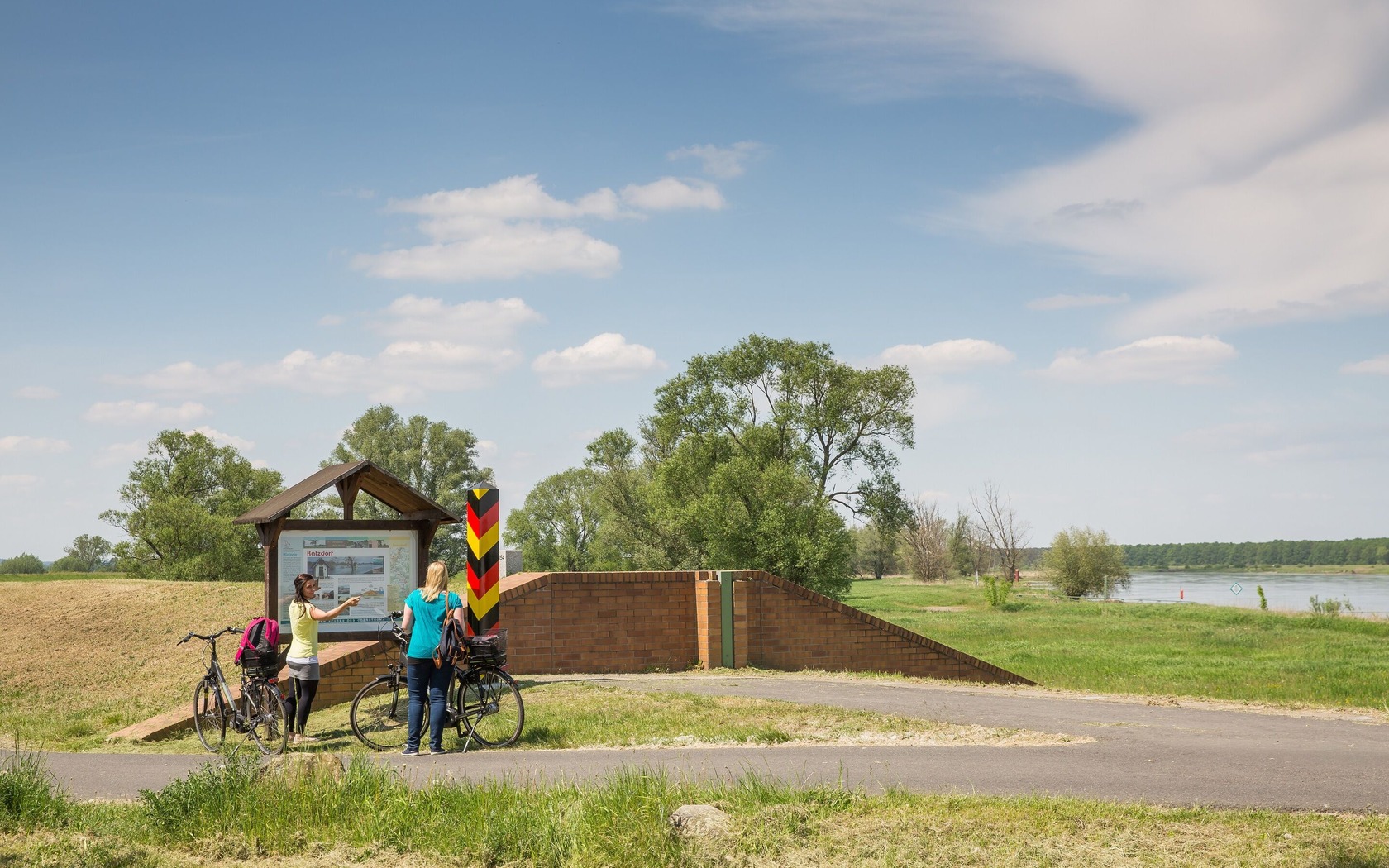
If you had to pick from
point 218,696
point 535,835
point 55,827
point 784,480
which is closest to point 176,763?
point 218,696

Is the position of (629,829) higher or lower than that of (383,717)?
higher

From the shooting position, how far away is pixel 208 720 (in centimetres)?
1155

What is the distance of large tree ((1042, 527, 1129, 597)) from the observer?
69375mm

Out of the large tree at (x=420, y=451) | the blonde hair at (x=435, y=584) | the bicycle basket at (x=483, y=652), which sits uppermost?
the large tree at (x=420, y=451)

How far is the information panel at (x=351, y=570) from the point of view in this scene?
13578 millimetres

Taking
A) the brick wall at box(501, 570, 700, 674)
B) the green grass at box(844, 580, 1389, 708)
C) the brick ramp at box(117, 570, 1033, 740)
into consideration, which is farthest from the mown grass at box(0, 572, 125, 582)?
the green grass at box(844, 580, 1389, 708)

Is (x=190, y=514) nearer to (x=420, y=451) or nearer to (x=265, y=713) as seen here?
(x=420, y=451)

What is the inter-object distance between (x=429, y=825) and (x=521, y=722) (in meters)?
3.39

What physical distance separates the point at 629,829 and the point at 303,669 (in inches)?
216

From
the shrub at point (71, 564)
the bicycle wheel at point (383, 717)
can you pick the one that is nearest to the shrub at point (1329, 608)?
the bicycle wheel at point (383, 717)

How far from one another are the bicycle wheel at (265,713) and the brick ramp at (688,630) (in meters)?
3.65

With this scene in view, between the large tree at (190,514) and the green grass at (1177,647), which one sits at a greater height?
the large tree at (190,514)

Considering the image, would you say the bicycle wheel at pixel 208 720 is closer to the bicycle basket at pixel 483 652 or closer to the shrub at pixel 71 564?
the bicycle basket at pixel 483 652

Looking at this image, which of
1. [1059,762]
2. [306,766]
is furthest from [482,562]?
[1059,762]
